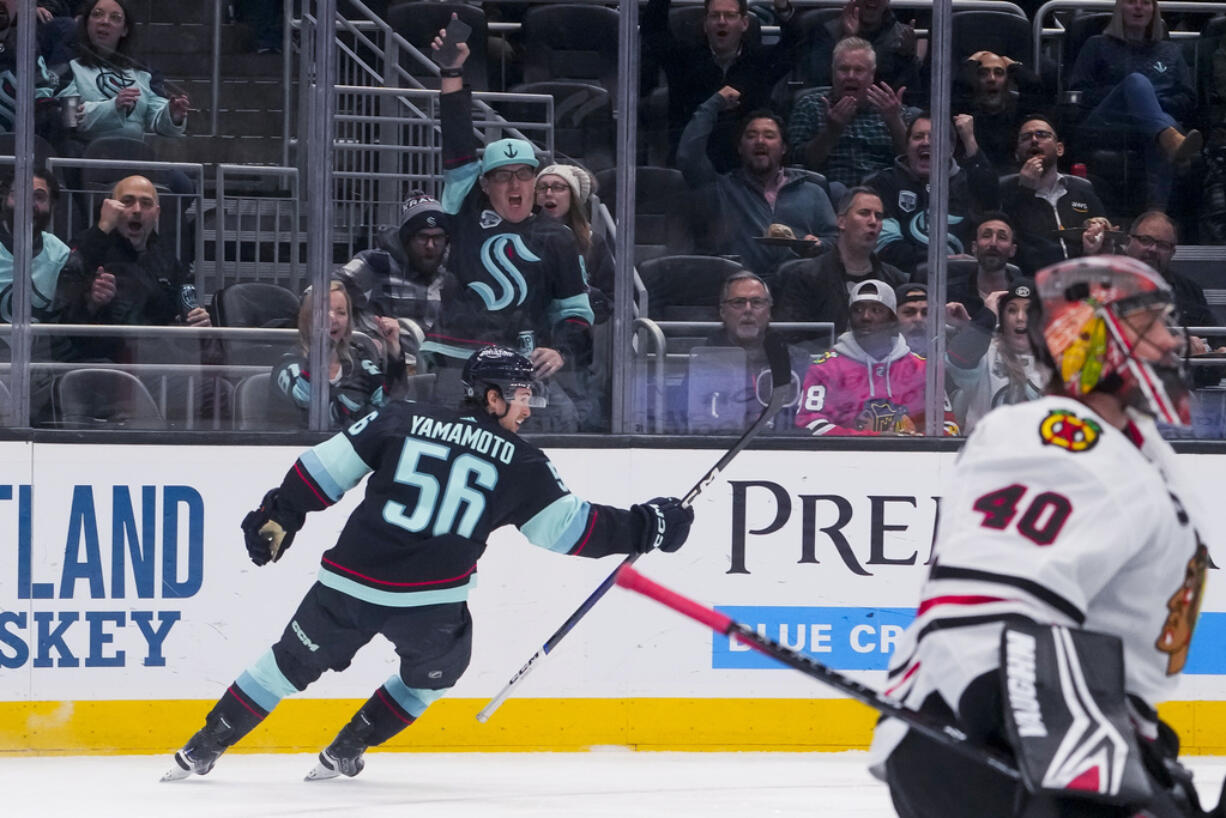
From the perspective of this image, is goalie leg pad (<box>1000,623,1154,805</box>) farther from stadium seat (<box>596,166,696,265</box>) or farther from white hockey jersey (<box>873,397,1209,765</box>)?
stadium seat (<box>596,166,696,265</box>)

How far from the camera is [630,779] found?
4543 mm

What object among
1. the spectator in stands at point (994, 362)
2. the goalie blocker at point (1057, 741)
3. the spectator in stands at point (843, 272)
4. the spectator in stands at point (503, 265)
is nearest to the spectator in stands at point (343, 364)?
the spectator in stands at point (503, 265)

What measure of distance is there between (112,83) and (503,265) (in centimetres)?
117

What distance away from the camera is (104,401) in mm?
4711

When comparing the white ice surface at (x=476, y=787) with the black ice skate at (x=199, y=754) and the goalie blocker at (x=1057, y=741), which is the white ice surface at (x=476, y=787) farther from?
the goalie blocker at (x=1057, y=741)

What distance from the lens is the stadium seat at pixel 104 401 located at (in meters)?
4.70

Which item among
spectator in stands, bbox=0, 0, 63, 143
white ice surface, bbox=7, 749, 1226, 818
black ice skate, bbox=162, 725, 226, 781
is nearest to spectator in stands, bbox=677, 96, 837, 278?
white ice surface, bbox=7, 749, 1226, 818

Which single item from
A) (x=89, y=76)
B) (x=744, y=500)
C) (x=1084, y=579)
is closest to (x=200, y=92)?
(x=89, y=76)

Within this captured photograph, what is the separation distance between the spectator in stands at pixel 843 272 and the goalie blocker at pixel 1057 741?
329cm

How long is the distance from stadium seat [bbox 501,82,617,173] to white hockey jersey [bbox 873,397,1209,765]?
326 centimetres

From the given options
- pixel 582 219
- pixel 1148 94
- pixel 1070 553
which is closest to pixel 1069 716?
pixel 1070 553

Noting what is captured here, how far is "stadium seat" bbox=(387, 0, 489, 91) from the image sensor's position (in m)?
4.88

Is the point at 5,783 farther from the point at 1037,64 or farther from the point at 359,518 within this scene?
the point at 1037,64

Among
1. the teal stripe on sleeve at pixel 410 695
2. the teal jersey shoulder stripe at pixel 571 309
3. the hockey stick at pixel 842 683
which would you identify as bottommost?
the teal stripe on sleeve at pixel 410 695
